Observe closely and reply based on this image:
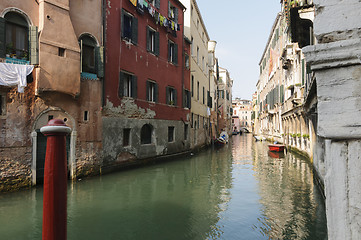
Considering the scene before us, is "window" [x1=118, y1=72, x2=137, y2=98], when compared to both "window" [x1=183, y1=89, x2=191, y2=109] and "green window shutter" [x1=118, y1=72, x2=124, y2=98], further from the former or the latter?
"window" [x1=183, y1=89, x2=191, y2=109]

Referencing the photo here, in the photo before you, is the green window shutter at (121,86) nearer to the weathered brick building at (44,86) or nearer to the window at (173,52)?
the weathered brick building at (44,86)

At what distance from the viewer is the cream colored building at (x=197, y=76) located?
66.6 ft

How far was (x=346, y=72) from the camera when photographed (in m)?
1.73

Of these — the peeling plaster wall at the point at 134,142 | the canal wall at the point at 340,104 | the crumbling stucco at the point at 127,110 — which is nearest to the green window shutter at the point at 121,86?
the crumbling stucco at the point at 127,110

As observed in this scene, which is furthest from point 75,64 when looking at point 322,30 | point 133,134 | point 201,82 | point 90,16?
point 201,82

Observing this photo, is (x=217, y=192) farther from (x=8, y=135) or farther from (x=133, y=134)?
(x=8, y=135)

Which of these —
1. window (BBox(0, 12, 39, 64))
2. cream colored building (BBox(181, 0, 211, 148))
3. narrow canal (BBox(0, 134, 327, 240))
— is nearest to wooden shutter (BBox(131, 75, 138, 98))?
narrow canal (BBox(0, 134, 327, 240))

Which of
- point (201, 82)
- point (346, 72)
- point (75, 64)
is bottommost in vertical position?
point (346, 72)

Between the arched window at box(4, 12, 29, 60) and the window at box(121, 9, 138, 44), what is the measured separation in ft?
14.9

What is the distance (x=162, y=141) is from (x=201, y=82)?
10599mm

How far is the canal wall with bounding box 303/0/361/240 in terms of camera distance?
1.71m

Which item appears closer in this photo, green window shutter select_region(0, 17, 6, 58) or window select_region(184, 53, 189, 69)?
green window shutter select_region(0, 17, 6, 58)


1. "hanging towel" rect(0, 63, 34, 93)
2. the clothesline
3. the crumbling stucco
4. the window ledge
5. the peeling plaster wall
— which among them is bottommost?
the peeling plaster wall

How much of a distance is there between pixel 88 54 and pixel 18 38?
2.60 metres
